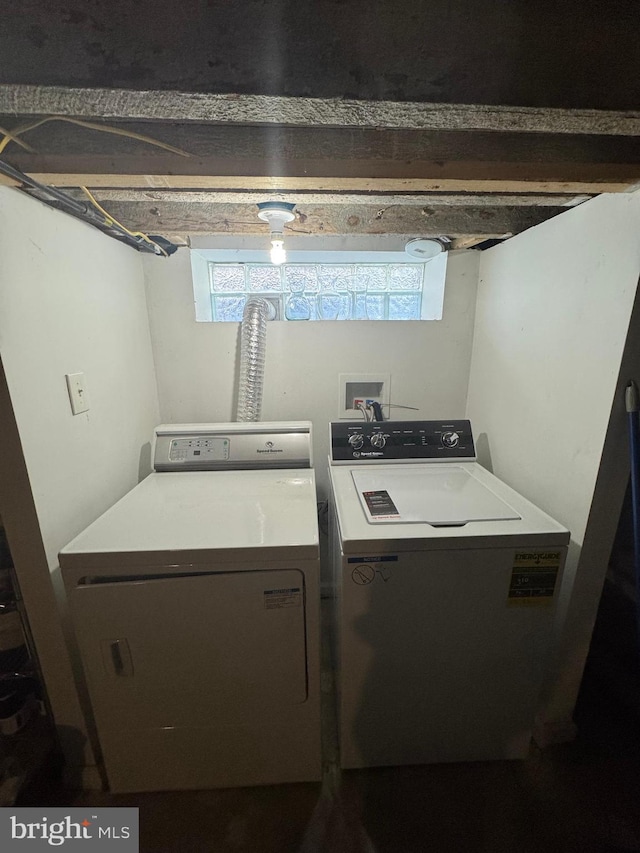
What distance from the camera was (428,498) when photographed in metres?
1.17

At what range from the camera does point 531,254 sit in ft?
4.16

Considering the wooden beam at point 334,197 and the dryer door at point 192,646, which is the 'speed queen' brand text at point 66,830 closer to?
the dryer door at point 192,646

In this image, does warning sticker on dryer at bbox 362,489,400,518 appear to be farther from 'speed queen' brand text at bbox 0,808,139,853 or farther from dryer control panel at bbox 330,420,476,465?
'speed queen' brand text at bbox 0,808,139,853

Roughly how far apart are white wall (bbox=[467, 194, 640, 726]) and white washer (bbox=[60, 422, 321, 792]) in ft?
2.94

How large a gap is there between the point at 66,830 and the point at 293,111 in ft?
6.55

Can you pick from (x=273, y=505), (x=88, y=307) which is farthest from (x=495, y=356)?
(x=88, y=307)

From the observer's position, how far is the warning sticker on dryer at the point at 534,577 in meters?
0.96

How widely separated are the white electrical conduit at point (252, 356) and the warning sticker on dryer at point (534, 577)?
127 cm

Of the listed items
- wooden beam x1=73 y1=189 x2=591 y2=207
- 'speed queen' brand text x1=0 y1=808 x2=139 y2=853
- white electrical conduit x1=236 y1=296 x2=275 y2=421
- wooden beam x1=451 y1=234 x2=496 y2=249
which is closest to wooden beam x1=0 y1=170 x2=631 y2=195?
wooden beam x1=73 y1=189 x2=591 y2=207

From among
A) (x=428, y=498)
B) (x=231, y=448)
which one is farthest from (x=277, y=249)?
(x=428, y=498)

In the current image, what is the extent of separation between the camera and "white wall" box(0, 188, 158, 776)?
89 cm

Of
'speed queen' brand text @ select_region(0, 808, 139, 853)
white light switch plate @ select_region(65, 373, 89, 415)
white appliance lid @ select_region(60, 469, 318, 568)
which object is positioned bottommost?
'speed queen' brand text @ select_region(0, 808, 139, 853)

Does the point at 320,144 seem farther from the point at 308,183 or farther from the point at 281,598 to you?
the point at 281,598

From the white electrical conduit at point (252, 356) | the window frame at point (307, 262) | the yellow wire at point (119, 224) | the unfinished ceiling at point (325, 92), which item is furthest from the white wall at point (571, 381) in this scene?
the yellow wire at point (119, 224)
